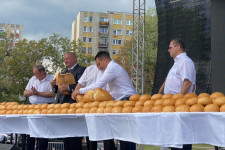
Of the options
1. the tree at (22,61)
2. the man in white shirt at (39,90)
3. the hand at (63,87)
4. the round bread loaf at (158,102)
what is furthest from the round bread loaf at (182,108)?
the tree at (22,61)

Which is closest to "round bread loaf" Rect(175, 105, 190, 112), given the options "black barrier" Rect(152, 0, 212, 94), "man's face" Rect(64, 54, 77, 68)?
"man's face" Rect(64, 54, 77, 68)

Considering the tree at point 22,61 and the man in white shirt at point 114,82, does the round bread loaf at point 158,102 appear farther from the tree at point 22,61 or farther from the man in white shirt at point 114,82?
the tree at point 22,61

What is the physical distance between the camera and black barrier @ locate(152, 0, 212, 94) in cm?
1130

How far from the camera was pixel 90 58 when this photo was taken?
3219 centimetres

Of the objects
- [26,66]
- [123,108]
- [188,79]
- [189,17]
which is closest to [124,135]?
[123,108]

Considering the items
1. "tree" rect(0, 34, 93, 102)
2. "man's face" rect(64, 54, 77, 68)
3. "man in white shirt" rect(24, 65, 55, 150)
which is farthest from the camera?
"tree" rect(0, 34, 93, 102)

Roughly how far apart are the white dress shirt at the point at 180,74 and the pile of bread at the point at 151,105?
2.26ft

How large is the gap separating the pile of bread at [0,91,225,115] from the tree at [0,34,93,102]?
23.3 meters

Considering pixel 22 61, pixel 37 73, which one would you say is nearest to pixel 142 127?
pixel 37 73

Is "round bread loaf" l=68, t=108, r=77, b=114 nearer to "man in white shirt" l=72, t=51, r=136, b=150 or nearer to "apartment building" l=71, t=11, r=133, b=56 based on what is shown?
"man in white shirt" l=72, t=51, r=136, b=150

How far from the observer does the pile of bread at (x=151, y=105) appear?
2613mm

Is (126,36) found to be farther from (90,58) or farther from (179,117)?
(179,117)

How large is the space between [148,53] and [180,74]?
27741 mm

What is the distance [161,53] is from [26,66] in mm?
15520
